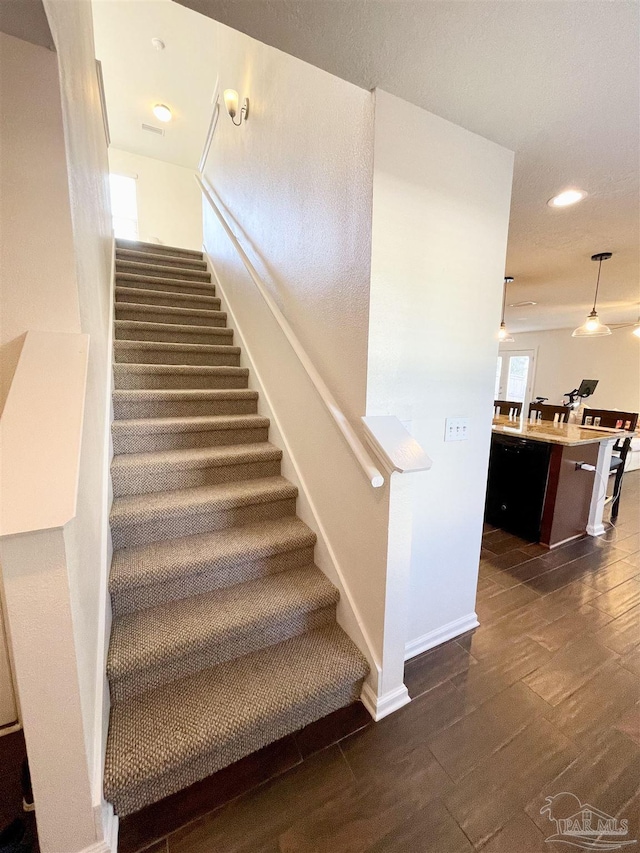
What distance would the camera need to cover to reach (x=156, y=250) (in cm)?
367

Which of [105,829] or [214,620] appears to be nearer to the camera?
[105,829]

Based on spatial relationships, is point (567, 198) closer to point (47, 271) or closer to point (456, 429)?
point (456, 429)

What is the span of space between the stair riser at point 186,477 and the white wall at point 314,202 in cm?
77

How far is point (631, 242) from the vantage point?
2693 millimetres

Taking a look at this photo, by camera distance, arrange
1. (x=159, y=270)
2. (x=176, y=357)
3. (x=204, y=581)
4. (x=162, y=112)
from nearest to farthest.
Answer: (x=204, y=581), (x=176, y=357), (x=159, y=270), (x=162, y=112)

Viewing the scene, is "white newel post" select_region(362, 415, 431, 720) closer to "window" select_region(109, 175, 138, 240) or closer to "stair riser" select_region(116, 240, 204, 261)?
"stair riser" select_region(116, 240, 204, 261)

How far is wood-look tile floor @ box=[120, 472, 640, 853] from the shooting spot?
105 cm

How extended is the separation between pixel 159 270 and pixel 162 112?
7.63 ft

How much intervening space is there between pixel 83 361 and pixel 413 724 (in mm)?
1755

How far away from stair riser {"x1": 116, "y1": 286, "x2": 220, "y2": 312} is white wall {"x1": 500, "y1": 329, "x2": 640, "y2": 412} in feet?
24.7

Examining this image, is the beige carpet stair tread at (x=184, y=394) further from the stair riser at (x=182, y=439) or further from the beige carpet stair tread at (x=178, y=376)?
the stair riser at (x=182, y=439)

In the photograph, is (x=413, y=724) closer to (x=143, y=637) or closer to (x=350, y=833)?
(x=350, y=833)

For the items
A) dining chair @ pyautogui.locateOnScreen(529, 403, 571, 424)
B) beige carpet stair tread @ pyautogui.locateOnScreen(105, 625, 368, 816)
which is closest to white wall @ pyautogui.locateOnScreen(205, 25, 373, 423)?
beige carpet stair tread @ pyautogui.locateOnScreen(105, 625, 368, 816)
